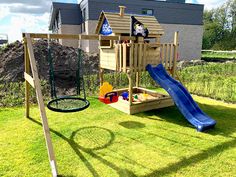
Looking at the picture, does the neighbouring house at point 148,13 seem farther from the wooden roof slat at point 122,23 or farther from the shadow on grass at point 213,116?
the shadow on grass at point 213,116

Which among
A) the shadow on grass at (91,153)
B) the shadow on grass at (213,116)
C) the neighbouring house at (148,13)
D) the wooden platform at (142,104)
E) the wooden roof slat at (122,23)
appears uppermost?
the neighbouring house at (148,13)

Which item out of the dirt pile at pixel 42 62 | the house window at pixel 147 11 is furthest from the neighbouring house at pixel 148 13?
the dirt pile at pixel 42 62

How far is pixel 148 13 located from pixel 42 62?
44.1ft

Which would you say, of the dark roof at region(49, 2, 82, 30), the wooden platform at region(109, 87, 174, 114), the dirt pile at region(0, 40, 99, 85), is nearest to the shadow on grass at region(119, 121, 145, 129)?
the wooden platform at region(109, 87, 174, 114)

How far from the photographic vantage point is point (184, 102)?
551 cm

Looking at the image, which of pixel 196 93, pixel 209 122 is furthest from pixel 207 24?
pixel 209 122

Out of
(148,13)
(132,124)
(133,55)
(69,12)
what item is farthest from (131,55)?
(69,12)

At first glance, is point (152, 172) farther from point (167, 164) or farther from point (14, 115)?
point (14, 115)

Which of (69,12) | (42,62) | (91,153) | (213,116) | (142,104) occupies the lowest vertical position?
(91,153)

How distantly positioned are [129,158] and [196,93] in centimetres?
542

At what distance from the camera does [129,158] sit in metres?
3.85

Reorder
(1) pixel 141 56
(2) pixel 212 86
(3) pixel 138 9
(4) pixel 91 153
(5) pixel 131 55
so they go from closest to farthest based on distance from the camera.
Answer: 1. (4) pixel 91 153
2. (5) pixel 131 55
3. (1) pixel 141 56
4. (2) pixel 212 86
5. (3) pixel 138 9

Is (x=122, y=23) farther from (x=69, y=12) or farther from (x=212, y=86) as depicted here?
(x=69, y=12)

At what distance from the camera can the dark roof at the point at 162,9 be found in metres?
19.6
